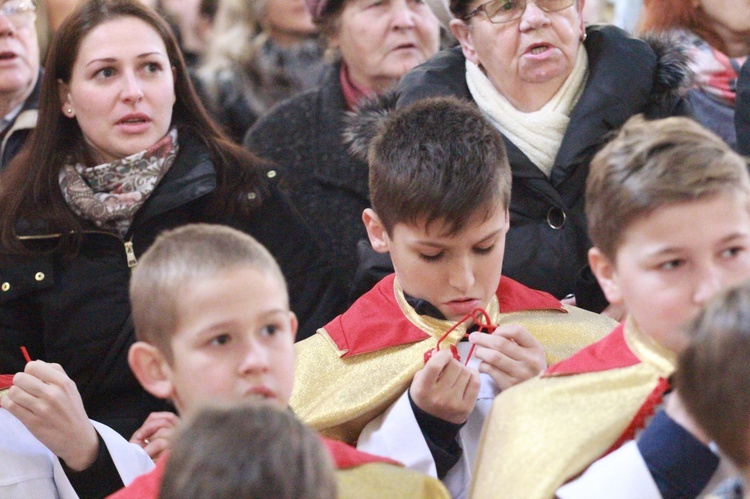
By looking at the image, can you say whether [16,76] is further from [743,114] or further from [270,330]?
[743,114]

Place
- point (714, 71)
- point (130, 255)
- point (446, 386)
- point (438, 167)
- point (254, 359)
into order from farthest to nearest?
point (714, 71), point (130, 255), point (438, 167), point (446, 386), point (254, 359)

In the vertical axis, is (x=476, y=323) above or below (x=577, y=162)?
below

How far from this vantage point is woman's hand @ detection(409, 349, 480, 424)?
2867 millimetres

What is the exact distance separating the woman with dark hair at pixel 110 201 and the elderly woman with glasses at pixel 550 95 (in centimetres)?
65

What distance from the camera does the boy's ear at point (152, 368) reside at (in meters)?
2.63

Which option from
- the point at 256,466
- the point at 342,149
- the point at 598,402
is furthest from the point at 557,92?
the point at 256,466

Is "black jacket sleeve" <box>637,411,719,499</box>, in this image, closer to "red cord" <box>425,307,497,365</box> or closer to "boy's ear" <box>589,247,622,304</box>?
"boy's ear" <box>589,247,622,304</box>

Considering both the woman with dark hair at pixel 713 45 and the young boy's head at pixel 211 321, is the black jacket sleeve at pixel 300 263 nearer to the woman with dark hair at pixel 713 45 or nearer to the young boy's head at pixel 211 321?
the young boy's head at pixel 211 321

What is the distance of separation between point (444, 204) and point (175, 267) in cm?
76

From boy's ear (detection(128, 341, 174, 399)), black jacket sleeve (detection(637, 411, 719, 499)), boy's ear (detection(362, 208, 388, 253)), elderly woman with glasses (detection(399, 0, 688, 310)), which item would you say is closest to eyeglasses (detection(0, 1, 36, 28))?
elderly woman with glasses (detection(399, 0, 688, 310))

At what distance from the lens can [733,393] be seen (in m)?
1.91

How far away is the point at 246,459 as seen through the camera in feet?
6.07

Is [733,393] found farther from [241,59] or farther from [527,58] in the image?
[241,59]

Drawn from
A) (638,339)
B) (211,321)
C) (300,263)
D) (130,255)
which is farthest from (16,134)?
(638,339)
